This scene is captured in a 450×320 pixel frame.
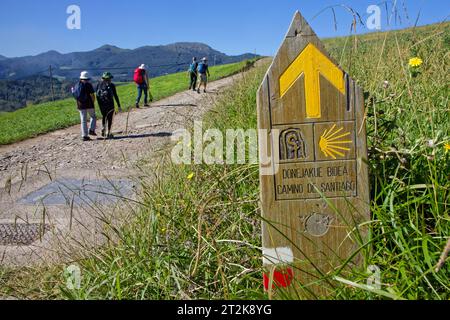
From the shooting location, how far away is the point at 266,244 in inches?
64.2

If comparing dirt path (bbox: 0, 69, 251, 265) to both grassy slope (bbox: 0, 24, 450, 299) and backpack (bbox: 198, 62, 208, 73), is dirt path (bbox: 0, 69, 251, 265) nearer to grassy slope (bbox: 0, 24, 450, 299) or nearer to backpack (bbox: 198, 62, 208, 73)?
grassy slope (bbox: 0, 24, 450, 299)

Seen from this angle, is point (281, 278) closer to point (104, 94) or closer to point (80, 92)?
point (104, 94)

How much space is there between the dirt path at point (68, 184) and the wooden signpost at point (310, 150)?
34.0 inches

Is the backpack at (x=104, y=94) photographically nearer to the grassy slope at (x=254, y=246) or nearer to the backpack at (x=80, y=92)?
the backpack at (x=80, y=92)

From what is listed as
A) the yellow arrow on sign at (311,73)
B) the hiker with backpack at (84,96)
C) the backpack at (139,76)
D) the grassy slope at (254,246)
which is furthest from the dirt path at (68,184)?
the backpack at (139,76)

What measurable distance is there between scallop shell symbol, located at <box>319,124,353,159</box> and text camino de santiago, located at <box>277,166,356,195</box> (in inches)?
2.5

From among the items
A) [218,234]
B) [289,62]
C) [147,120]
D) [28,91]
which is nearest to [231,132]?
[218,234]

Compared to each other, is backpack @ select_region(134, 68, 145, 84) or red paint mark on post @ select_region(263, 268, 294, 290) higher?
backpack @ select_region(134, 68, 145, 84)

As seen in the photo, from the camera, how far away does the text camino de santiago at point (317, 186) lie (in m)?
1.59

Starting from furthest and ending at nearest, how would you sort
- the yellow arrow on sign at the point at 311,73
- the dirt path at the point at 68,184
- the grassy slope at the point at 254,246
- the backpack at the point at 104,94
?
1. the backpack at the point at 104,94
2. the dirt path at the point at 68,184
3. the yellow arrow on sign at the point at 311,73
4. the grassy slope at the point at 254,246

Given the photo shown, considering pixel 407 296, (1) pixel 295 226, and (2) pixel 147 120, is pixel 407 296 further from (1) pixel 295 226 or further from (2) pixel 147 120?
(2) pixel 147 120

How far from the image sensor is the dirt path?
258cm

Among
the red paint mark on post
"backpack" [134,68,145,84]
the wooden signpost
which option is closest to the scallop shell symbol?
the wooden signpost

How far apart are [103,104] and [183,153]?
265 inches
